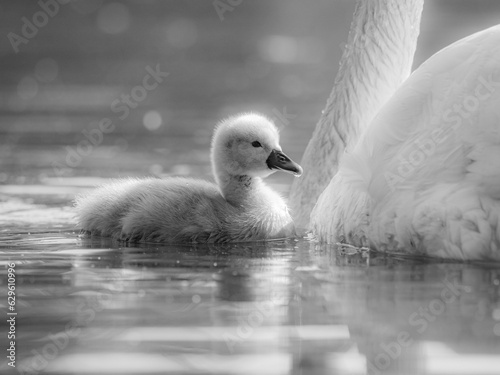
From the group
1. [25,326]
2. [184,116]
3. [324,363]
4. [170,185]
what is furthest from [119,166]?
[324,363]

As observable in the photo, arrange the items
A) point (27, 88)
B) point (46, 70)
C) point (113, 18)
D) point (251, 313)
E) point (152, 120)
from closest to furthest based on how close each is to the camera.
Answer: point (251, 313)
point (152, 120)
point (27, 88)
point (46, 70)
point (113, 18)

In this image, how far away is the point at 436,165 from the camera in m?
A: 5.95

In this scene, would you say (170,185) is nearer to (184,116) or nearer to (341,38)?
(184,116)

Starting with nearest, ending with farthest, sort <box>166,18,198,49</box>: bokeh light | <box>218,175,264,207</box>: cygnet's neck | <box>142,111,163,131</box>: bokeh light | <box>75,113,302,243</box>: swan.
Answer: <box>75,113,302,243</box>: swan < <box>218,175,264,207</box>: cygnet's neck < <box>142,111,163,131</box>: bokeh light < <box>166,18,198,49</box>: bokeh light

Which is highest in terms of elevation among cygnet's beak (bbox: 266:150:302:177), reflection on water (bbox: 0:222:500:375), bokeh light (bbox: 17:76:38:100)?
bokeh light (bbox: 17:76:38:100)

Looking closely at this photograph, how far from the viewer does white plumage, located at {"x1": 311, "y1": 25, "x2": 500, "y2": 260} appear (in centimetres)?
570

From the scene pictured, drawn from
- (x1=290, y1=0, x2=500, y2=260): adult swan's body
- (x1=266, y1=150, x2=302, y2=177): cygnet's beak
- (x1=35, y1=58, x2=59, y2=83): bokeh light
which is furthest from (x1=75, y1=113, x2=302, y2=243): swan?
(x1=35, y1=58, x2=59, y2=83): bokeh light

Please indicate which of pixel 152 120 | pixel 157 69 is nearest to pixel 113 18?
pixel 157 69

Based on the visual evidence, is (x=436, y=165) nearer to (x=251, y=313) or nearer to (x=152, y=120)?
(x=251, y=313)

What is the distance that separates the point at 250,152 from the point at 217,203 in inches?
14.5

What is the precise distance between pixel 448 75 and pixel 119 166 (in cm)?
497

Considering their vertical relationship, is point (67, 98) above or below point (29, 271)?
above

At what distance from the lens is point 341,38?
24.6m

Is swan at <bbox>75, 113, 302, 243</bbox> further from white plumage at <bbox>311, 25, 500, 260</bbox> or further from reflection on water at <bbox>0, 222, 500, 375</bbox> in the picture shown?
white plumage at <bbox>311, 25, 500, 260</bbox>
